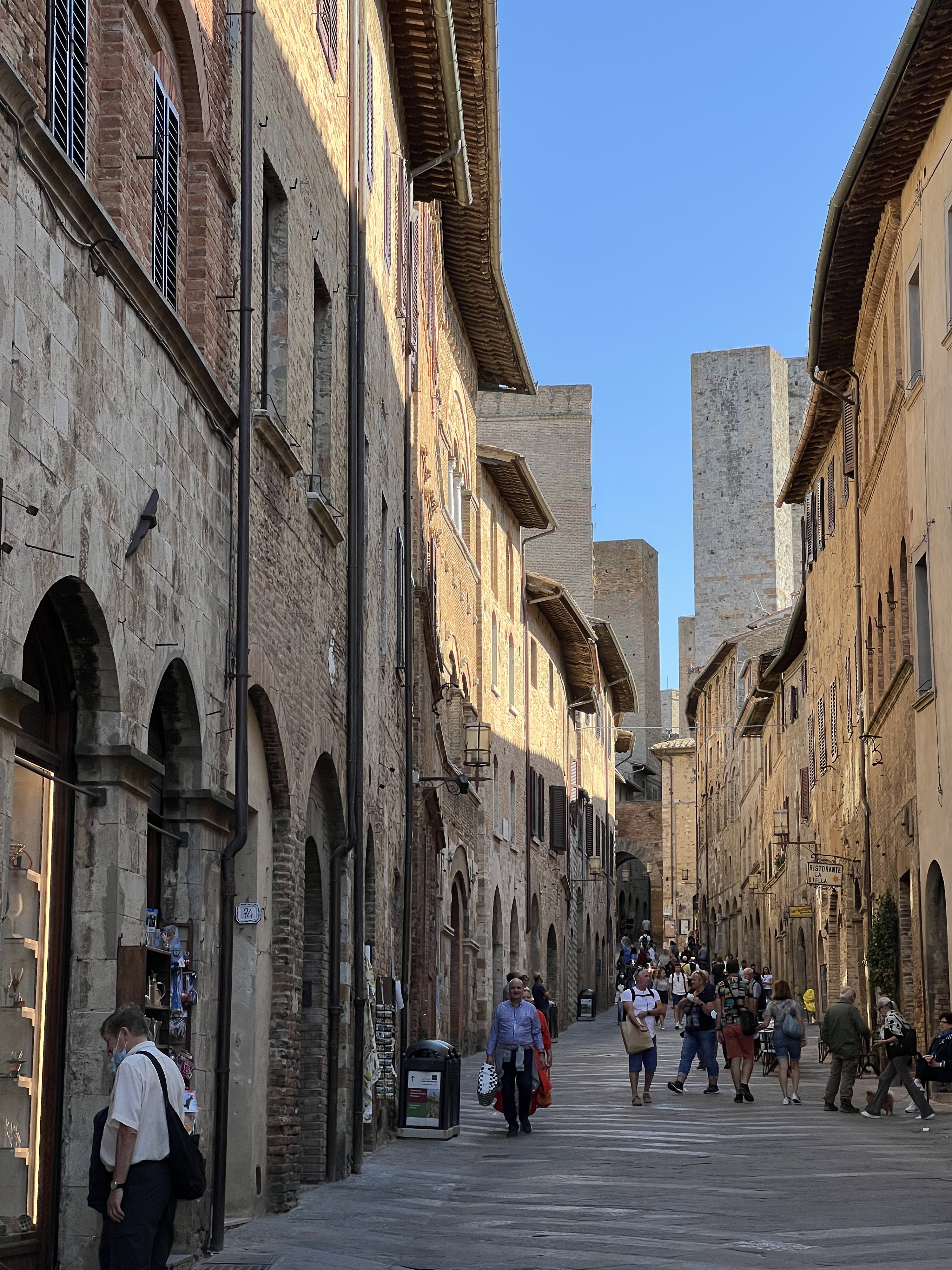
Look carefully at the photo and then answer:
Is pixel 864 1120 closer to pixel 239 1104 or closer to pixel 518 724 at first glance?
pixel 239 1104

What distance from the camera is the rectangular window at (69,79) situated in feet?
26.3

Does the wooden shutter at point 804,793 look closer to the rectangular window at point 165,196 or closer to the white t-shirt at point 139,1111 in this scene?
the rectangular window at point 165,196

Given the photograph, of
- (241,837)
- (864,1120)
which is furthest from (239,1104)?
(864,1120)

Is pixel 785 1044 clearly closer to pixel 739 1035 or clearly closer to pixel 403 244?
pixel 739 1035

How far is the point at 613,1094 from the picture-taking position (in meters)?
22.4

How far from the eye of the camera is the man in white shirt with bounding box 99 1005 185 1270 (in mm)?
7191

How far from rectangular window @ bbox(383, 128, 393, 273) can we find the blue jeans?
379 inches

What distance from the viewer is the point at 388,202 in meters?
19.1

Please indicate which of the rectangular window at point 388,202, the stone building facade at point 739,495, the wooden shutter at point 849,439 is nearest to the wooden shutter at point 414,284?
the rectangular window at point 388,202

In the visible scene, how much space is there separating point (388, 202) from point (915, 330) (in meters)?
6.14

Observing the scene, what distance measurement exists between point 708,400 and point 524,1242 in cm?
6138

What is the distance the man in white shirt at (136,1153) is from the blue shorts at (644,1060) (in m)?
13.3

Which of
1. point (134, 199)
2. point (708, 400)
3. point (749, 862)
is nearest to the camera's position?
point (134, 199)

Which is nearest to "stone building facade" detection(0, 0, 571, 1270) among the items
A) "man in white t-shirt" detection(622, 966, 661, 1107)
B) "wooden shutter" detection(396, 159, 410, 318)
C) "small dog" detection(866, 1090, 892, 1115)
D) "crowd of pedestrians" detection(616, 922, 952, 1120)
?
"wooden shutter" detection(396, 159, 410, 318)
